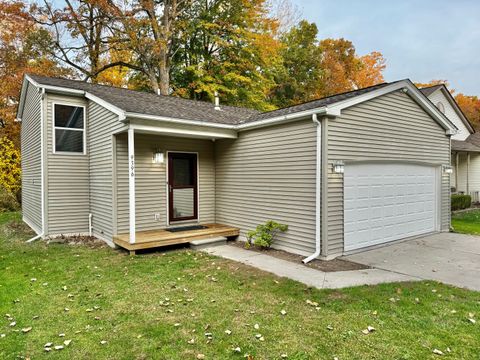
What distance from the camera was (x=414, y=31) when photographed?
2000 centimetres

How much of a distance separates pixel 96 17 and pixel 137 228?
1274cm

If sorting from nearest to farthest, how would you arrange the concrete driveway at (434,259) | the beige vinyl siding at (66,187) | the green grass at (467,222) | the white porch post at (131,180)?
the concrete driveway at (434,259) < the white porch post at (131,180) < the beige vinyl siding at (66,187) < the green grass at (467,222)

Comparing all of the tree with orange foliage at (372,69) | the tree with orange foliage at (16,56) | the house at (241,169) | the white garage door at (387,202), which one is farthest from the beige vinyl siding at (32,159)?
the tree with orange foliage at (372,69)

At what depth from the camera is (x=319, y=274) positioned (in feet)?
18.0

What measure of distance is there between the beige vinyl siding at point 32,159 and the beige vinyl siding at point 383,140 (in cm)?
789

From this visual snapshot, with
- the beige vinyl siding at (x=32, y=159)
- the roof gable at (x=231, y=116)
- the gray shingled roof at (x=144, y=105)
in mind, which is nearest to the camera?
the roof gable at (x=231, y=116)

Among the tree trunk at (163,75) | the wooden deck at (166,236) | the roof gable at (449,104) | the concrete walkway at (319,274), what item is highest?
the tree trunk at (163,75)

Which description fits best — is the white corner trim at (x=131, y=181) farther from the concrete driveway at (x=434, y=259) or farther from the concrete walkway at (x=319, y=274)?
the concrete driveway at (x=434, y=259)

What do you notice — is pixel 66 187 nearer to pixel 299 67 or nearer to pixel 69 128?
pixel 69 128

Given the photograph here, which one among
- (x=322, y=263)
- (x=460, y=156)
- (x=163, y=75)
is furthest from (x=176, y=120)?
(x=460, y=156)

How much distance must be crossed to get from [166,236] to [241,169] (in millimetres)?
2616

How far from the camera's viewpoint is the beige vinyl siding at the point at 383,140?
652cm

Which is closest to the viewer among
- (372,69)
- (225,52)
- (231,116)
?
(231,116)

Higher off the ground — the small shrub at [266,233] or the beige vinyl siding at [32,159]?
the beige vinyl siding at [32,159]
